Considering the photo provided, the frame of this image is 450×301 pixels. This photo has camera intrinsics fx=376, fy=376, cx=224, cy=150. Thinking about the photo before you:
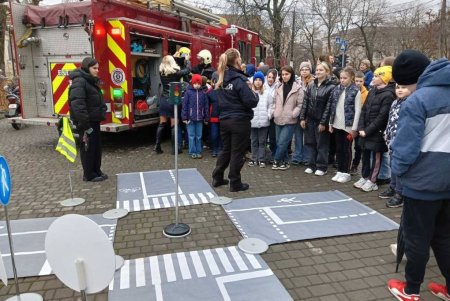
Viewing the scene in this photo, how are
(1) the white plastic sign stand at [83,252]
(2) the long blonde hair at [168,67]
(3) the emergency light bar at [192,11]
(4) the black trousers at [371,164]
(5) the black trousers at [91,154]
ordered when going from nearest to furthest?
1. (1) the white plastic sign stand at [83,252]
2. (4) the black trousers at [371,164]
3. (5) the black trousers at [91,154]
4. (2) the long blonde hair at [168,67]
5. (3) the emergency light bar at [192,11]

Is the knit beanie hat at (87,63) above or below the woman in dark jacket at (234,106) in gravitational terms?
above

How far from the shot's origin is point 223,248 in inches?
155

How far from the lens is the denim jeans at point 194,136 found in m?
7.96

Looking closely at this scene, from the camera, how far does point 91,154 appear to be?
6.14 m

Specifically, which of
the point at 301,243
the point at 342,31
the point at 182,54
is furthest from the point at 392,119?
the point at 342,31

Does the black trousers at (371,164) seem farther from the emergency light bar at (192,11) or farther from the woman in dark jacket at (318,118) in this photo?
the emergency light bar at (192,11)

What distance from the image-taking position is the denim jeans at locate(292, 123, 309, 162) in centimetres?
718

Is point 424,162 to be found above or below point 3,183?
above

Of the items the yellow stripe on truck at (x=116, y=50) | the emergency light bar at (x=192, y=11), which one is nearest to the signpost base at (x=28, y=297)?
the yellow stripe on truck at (x=116, y=50)

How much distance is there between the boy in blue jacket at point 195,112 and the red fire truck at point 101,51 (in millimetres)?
1178

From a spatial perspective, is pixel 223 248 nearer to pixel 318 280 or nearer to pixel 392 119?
pixel 318 280

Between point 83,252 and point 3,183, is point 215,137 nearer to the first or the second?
point 3,183

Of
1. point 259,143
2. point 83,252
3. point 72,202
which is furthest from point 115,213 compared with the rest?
point 259,143

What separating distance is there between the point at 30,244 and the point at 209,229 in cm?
195
